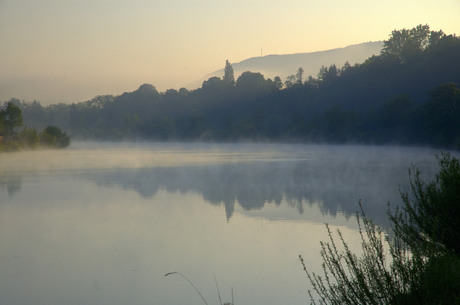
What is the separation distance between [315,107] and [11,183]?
92.6 m

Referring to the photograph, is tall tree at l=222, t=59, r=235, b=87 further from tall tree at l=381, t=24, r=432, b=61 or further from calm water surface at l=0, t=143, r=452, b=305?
calm water surface at l=0, t=143, r=452, b=305

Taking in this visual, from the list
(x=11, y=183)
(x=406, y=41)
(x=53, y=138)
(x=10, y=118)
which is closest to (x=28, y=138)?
(x=10, y=118)

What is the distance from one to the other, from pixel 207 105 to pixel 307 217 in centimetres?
12366

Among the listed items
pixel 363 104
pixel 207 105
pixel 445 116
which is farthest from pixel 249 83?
pixel 445 116

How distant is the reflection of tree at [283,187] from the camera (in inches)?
669

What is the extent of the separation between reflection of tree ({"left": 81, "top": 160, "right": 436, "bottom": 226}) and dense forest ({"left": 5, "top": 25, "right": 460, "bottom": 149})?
102ft

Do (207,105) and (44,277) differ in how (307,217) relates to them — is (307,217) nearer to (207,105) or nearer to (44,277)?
(44,277)

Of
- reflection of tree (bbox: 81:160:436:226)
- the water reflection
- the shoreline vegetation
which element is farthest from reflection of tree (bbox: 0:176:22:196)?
the shoreline vegetation

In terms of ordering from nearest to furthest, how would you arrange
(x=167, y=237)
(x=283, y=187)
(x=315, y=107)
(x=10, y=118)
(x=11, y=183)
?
(x=167, y=237)
(x=283, y=187)
(x=11, y=183)
(x=10, y=118)
(x=315, y=107)

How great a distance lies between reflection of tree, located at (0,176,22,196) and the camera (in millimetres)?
20922

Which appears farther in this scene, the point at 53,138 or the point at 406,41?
the point at 406,41

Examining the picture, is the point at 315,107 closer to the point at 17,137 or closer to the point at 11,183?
the point at 17,137

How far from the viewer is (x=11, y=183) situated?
23.6 metres

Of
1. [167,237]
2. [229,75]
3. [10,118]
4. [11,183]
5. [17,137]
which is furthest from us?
[229,75]
